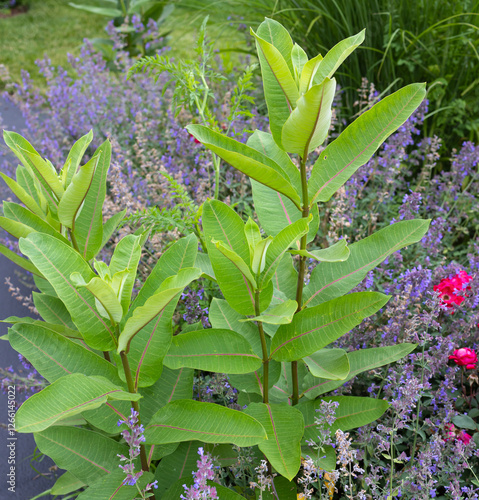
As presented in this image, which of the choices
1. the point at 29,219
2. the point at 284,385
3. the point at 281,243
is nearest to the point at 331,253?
the point at 281,243

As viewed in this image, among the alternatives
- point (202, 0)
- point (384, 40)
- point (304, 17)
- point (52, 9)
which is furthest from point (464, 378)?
point (52, 9)

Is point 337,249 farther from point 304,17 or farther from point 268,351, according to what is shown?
point 304,17

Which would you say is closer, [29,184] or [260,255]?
[260,255]

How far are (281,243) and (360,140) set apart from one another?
0.35 m

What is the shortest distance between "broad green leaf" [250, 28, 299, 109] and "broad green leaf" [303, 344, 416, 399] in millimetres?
725

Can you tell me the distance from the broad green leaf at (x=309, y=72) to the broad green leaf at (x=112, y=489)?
3.50 feet

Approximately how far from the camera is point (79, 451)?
1.43m

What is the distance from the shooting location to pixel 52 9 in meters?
8.95

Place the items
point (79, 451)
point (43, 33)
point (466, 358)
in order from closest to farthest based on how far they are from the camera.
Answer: point (79, 451) → point (466, 358) → point (43, 33)

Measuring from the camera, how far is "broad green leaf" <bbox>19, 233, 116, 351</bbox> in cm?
126

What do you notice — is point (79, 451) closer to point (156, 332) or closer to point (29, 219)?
point (156, 332)

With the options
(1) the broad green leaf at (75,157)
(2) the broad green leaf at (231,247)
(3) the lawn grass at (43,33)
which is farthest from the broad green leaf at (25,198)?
(3) the lawn grass at (43,33)

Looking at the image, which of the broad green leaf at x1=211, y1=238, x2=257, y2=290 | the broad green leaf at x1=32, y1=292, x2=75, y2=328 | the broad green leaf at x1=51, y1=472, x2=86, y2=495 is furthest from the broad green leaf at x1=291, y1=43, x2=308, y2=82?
the broad green leaf at x1=51, y1=472, x2=86, y2=495

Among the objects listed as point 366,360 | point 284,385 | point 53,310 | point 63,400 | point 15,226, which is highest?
point 15,226
